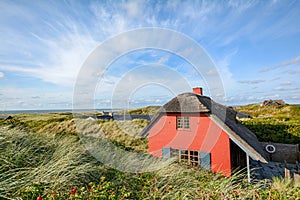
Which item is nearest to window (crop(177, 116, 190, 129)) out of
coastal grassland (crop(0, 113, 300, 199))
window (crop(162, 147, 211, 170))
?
window (crop(162, 147, 211, 170))

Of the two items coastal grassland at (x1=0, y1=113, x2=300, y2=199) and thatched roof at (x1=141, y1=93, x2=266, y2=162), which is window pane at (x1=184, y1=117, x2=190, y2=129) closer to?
thatched roof at (x1=141, y1=93, x2=266, y2=162)

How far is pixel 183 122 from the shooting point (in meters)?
10.5

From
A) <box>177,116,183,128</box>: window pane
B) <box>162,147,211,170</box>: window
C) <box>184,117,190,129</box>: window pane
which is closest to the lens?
<box>162,147,211,170</box>: window

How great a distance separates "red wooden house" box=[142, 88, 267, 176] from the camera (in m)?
9.24

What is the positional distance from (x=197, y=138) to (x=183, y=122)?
3.98 feet

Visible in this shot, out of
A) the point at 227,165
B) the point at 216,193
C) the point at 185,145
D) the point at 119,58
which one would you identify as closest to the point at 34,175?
the point at 216,193

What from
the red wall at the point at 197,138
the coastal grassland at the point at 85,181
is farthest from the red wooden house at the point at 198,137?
the coastal grassland at the point at 85,181

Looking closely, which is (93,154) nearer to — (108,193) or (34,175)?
(34,175)

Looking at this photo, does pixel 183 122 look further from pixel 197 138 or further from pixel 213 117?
pixel 213 117

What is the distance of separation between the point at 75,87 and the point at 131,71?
342 centimetres

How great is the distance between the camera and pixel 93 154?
549cm

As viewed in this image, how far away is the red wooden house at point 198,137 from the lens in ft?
30.3

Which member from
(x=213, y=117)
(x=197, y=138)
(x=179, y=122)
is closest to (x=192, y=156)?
(x=197, y=138)

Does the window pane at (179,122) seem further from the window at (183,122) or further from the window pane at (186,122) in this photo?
the window pane at (186,122)
